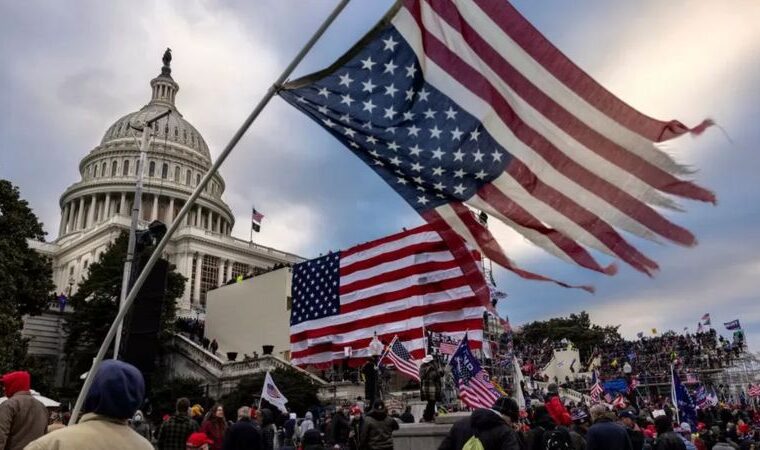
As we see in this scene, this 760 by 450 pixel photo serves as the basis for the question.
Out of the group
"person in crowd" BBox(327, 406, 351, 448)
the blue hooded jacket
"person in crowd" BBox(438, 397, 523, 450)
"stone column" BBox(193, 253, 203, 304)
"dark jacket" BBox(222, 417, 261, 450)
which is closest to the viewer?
the blue hooded jacket

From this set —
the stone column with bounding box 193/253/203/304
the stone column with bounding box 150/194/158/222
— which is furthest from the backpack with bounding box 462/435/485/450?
the stone column with bounding box 150/194/158/222

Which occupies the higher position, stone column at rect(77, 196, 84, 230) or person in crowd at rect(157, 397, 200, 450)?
stone column at rect(77, 196, 84, 230)

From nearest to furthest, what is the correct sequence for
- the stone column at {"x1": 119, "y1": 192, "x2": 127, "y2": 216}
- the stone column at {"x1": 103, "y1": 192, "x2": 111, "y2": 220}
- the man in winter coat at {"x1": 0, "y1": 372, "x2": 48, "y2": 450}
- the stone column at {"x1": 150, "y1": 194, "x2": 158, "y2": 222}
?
1. the man in winter coat at {"x1": 0, "y1": 372, "x2": 48, "y2": 450}
2. the stone column at {"x1": 150, "y1": 194, "x2": 158, "y2": 222}
3. the stone column at {"x1": 119, "y1": 192, "x2": 127, "y2": 216}
4. the stone column at {"x1": 103, "y1": 192, "x2": 111, "y2": 220}

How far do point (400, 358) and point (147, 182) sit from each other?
71.3 meters

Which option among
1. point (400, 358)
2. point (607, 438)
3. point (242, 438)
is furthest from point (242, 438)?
→ point (400, 358)

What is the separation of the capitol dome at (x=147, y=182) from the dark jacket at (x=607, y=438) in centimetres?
Result: 8115

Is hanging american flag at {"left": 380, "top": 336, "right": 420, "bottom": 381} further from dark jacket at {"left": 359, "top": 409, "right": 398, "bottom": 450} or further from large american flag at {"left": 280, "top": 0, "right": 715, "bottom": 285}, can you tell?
large american flag at {"left": 280, "top": 0, "right": 715, "bottom": 285}

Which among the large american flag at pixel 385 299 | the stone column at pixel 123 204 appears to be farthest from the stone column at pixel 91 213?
the large american flag at pixel 385 299

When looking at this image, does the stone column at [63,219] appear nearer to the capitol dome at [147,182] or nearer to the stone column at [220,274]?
the capitol dome at [147,182]

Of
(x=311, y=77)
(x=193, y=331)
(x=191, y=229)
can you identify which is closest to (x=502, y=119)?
(x=311, y=77)

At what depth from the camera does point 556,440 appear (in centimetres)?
678

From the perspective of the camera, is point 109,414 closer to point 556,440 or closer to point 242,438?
point 556,440

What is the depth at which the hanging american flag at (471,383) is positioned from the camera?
14.0 metres

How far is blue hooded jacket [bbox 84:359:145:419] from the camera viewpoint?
268 cm
